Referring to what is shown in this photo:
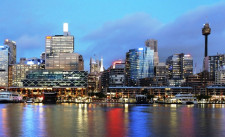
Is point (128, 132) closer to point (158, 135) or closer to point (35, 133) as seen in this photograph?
point (158, 135)

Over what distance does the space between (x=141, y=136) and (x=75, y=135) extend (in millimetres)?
9193

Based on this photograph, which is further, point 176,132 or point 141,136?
point 176,132

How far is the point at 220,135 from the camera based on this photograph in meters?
51.9

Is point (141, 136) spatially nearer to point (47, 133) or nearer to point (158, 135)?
point (158, 135)

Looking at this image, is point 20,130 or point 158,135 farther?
point 20,130

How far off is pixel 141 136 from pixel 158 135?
2.88 m

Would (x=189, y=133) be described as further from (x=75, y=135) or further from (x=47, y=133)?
(x=47, y=133)

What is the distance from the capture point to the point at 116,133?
5253cm

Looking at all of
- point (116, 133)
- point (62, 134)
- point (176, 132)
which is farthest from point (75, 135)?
point (176, 132)

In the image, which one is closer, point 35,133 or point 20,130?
point 35,133

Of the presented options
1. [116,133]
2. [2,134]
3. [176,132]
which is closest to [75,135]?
[116,133]

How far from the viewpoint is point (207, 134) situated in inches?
2082

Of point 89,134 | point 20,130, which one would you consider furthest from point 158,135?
point 20,130

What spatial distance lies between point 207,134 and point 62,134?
21231mm
